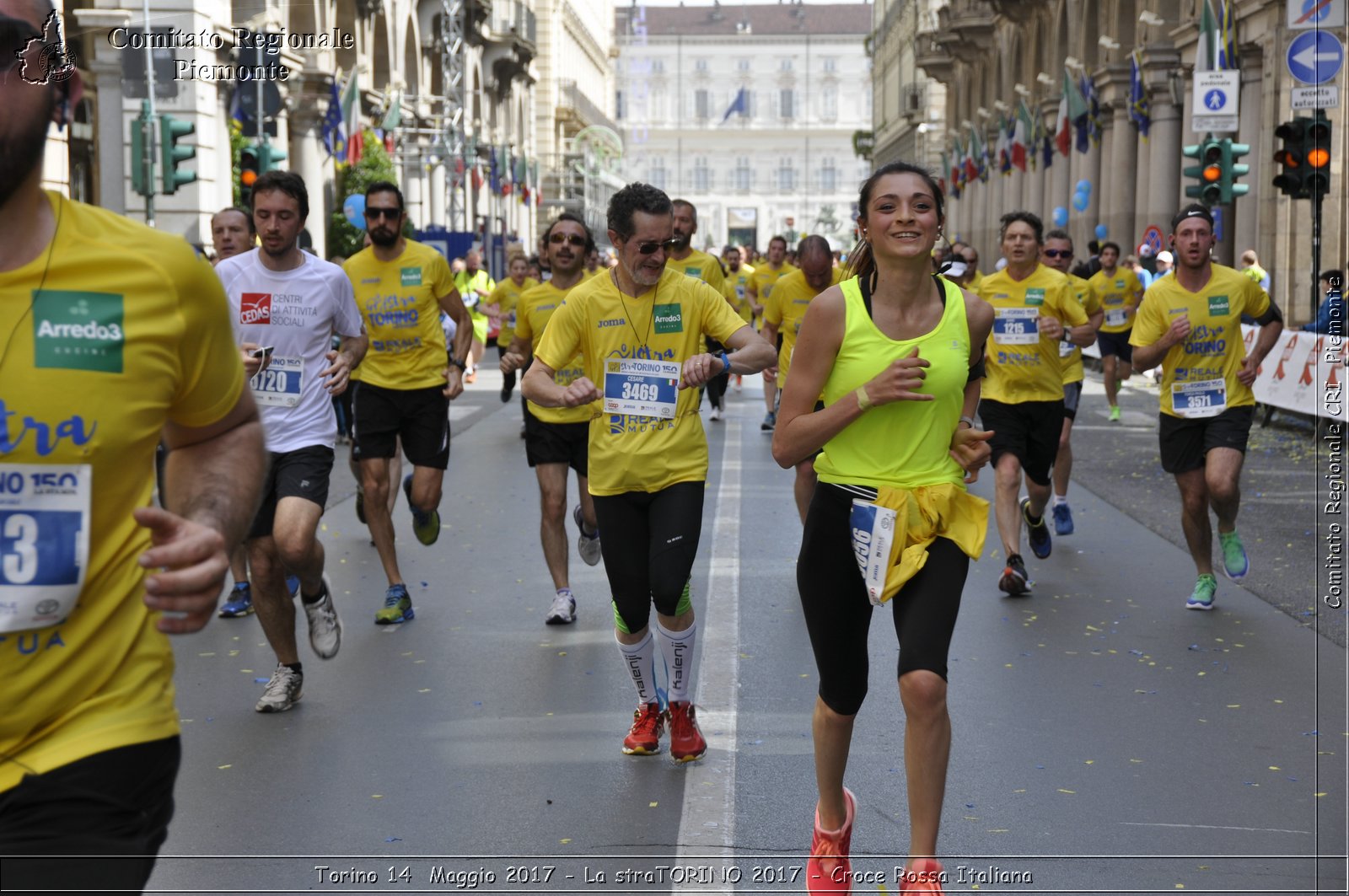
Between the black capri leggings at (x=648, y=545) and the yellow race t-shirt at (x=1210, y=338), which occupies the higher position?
the yellow race t-shirt at (x=1210, y=338)

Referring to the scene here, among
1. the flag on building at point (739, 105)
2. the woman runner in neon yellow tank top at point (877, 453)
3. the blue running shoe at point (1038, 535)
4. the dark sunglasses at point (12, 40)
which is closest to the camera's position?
the dark sunglasses at point (12, 40)

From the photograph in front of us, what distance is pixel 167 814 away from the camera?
2.78 metres

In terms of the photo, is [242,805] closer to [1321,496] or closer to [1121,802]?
[1121,802]

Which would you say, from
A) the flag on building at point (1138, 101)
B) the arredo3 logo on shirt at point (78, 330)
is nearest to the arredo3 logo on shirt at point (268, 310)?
the arredo3 logo on shirt at point (78, 330)

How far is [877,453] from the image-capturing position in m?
4.64

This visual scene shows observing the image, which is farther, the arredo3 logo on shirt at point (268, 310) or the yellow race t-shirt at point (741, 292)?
the yellow race t-shirt at point (741, 292)

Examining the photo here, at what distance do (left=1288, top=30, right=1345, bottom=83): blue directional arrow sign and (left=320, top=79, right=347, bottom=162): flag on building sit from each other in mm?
19013

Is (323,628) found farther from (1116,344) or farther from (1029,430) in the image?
(1116,344)

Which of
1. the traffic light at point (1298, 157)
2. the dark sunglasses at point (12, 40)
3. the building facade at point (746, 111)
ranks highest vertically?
the building facade at point (746, 111)

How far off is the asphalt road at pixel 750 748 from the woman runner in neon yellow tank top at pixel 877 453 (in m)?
0.58

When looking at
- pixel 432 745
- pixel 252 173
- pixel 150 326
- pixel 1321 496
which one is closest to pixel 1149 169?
pixel 252 173

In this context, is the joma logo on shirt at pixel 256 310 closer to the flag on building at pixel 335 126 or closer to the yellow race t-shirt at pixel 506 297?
the yellow race t-shirt at pixel 506 297

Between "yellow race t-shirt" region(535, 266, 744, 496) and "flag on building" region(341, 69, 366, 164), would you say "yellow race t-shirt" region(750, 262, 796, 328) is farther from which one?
"yellow race t-shirt" region(535, 266, 744, 496)

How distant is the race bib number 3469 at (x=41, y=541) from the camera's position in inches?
102
